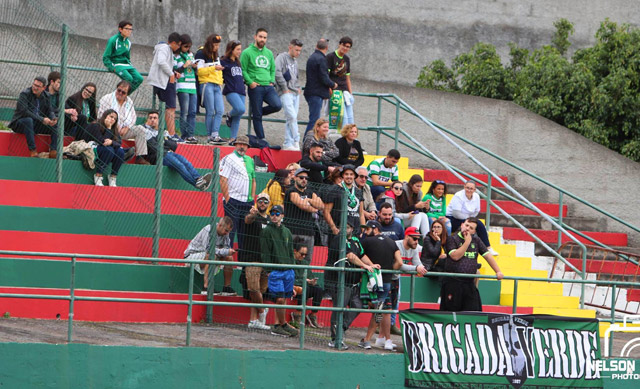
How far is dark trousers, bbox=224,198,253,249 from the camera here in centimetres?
1464

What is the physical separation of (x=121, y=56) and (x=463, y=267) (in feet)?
21.2

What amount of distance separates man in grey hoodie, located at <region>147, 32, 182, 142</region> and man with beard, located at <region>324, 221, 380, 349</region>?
4364 millimetres

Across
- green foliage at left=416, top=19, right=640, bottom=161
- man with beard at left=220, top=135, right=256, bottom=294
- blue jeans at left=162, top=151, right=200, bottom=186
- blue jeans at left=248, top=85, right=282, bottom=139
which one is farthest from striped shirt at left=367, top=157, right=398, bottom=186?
green foliage at left=416, top=19, right=640, bottom=161

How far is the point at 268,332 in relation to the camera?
45.8 ft

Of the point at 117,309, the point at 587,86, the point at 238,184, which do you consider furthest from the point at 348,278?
the point at 587,86

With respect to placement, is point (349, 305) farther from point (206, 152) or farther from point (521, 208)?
Result: point (521, 208)

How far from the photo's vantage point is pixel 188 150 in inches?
673

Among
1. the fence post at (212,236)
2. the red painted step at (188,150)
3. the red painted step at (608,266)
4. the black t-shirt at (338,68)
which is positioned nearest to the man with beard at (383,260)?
the fence post at (212,236)

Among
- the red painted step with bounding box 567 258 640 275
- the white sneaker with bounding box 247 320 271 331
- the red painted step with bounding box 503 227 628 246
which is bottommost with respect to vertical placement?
the white sneaker with bounding box 247 320 271 331

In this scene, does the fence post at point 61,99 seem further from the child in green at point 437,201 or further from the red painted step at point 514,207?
the red painted step at point 514,207

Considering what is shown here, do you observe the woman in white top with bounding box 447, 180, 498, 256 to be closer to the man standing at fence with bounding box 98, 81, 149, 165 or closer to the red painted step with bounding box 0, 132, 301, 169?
the red painted step with bounding box 0, 132, 301, 169

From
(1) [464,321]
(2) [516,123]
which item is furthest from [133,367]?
(2) [516,123]

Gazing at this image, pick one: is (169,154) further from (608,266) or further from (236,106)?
(608,266)

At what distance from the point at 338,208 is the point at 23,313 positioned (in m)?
4.17
